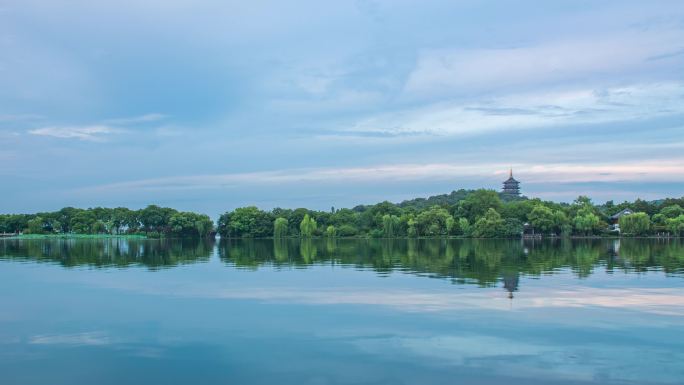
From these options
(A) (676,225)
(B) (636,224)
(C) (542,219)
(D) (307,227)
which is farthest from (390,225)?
(A) (676,225)

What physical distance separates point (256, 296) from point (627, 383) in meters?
12.5

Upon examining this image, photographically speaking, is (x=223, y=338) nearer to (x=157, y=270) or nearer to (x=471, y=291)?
(x=471, y=291)

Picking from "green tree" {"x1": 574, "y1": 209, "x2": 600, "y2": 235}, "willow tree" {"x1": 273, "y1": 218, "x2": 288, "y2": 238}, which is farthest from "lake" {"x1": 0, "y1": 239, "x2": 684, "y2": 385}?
"willow tree" {"x1": 273, "y1": 218, "x2": 288, "y2": 238}

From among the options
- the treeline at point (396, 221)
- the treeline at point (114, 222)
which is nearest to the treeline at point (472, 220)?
the treeline at point (396, 221)

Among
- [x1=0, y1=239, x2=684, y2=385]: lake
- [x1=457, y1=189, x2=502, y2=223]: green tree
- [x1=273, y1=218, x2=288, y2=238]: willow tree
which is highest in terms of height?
[x1=457, y1=189, x2=502, y2=223]: green tree

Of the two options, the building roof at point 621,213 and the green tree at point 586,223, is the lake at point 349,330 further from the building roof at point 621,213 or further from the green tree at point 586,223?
the building roof at point 621,213

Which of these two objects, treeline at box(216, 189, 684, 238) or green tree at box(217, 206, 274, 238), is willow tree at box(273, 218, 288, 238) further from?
green tree at box(217, 206, 274, 238)

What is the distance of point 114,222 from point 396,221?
63.0 meters

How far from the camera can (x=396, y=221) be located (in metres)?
94.2

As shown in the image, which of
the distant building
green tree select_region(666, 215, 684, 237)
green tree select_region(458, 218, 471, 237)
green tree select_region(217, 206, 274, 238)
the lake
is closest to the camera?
the lake

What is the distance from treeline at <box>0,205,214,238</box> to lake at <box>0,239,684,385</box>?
86.5m

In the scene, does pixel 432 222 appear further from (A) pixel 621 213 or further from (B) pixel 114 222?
(B) pixel 114 222

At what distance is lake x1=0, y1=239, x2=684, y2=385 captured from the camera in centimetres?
1007

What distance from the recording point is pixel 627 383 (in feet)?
30.5
